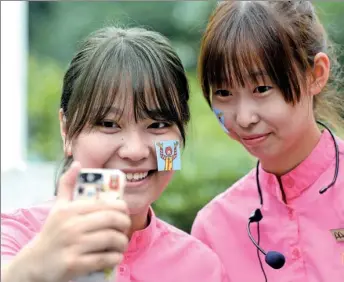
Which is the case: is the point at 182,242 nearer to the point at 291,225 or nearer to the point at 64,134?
the point at 291,225

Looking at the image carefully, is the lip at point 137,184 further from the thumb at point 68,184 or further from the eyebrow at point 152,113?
the thumb at point 68,184

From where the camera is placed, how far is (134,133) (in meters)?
1.70

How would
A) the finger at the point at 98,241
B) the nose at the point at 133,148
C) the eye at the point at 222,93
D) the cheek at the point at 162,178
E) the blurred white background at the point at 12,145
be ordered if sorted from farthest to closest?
the blurred white background at the point at 12,145 → the eye at the point at 222,93 → the cheek at the point at 162,178 → the nose at the point at 133,148 → the finger at the point at 98,241

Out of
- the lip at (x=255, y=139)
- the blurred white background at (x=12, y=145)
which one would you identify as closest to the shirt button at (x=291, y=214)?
the lip at (x=255, y=139)

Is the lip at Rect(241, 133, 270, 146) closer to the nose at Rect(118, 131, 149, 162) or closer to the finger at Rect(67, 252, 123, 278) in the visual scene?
the nose at Rect(118, 131, 149, 162)

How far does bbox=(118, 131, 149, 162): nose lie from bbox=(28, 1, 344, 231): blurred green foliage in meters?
2.36

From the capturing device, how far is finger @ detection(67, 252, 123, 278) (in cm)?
128

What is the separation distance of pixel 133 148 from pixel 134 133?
45mm

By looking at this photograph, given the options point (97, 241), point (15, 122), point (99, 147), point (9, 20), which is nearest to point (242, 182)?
point (99, 147)

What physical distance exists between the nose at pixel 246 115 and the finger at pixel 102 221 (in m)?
0.71

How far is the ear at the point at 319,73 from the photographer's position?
6.77ft

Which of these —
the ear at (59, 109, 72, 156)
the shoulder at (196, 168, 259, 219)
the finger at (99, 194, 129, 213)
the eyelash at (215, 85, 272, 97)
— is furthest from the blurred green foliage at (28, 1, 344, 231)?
the finger at (99, 194, 129, 213)

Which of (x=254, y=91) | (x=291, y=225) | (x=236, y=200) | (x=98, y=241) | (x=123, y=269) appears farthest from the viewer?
(x=236, y=200)

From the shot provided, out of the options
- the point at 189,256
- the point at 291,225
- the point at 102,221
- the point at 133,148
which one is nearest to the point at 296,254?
the point at 291,225
